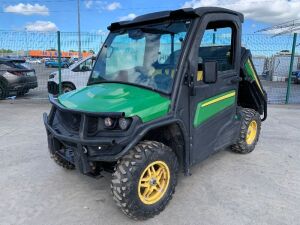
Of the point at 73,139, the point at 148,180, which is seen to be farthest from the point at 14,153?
the point at 148,180

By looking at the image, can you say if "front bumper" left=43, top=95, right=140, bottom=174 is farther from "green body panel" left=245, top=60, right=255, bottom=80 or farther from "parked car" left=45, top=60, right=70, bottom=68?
"parked car" left=45, top=60, right=70, bottom=68

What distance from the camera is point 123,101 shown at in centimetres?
319

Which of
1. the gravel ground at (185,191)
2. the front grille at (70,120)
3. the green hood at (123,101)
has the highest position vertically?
the green hood at (123,101)

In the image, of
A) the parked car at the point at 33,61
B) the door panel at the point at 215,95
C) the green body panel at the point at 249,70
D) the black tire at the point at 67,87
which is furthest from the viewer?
the parked car at the point at 33,61

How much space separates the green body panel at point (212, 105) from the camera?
12.1 ft

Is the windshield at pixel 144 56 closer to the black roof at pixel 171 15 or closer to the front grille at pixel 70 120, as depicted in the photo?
the black roof at pixel 171 15

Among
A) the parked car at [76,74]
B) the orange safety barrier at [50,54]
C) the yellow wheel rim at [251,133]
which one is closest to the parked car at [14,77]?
the orange safety barrier at [50,54]

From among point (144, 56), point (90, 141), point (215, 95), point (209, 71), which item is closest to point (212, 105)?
point (215, 95)

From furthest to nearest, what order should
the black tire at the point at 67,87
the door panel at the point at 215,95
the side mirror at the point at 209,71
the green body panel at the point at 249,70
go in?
the black tire at the point at 67,87, the green body panel at the point at 249,70, the door panel at the point at 215,95, the side mirror at the point at 209,71

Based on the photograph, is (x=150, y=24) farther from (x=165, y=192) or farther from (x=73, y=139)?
(x=165, y=192)

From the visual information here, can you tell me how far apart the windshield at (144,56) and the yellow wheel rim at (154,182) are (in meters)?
0.84

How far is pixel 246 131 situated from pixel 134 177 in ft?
8.69

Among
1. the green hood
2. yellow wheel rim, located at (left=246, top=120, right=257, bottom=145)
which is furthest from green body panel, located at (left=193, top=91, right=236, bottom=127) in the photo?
yellow wheel rim, located at (left=246, top=120, right=257, bottom=145)

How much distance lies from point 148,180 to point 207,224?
0.75 meters
